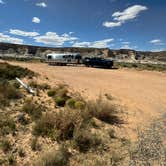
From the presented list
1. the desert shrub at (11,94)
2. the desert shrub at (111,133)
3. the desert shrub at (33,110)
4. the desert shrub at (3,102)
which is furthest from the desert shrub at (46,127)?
the desert shrub at (11,94)

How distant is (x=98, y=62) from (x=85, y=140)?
35.1 meters

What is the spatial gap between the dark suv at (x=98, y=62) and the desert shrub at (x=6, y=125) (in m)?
33.5

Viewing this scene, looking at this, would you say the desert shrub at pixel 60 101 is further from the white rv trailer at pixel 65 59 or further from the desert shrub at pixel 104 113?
the white rv trailer at pixel 65 59

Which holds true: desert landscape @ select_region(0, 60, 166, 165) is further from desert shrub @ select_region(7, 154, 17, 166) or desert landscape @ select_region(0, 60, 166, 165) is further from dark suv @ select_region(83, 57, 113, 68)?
dark suv @ select_region(83, 57, 113, 68)

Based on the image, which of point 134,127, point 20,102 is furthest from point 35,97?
point 134,127

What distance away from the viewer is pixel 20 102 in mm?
9953

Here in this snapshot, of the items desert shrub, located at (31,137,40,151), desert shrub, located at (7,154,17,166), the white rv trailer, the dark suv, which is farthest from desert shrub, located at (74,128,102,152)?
the white rv trailer

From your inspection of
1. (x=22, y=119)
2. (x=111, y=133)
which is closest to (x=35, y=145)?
(x=22, y=119)

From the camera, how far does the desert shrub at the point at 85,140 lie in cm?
635

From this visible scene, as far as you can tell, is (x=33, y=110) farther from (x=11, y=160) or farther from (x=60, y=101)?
(x=11, y=160)

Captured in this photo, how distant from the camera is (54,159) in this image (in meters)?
5.28

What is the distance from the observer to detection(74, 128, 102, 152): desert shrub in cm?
635

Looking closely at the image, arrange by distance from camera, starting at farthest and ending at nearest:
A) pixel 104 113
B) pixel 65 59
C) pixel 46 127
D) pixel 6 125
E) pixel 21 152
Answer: pixel 65 59
pixel 104 113
pixel 6 125
pixel 46 127
pixel 21 152

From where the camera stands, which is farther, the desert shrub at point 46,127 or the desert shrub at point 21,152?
the desert shrub at point 46,127
